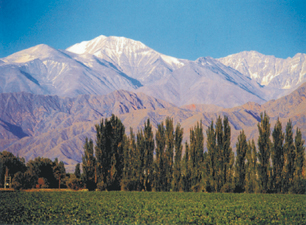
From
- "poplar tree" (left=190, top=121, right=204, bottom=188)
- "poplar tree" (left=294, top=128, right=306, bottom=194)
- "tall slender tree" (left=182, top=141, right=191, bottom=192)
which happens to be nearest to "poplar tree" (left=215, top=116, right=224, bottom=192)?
"poplar tree" (left=190, top=121, right=204, bottom=188)

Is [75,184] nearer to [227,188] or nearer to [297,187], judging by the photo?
[227,188]

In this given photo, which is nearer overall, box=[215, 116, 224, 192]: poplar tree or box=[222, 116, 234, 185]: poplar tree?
box=[215, 116, 224, 192]: poplar tree

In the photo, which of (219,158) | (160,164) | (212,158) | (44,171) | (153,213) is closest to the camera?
(153,213)

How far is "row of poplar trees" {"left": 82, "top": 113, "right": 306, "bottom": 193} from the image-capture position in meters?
57.5

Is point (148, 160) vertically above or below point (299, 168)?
above

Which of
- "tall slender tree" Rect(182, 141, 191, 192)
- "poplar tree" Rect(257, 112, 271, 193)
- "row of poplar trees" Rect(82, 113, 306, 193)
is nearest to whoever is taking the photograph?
"poplar tree" Rect(257, 112, 271, 193)

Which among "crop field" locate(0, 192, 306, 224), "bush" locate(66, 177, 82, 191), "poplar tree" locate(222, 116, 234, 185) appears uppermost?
"poplar tree" locate(222, 116, 234, 185)

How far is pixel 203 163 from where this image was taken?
6038 centimetres

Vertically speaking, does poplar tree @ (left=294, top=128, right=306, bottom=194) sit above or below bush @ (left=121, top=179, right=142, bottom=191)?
above

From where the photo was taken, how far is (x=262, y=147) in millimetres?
59500

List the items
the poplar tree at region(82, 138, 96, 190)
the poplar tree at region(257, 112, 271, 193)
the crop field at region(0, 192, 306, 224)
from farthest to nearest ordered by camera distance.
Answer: the poplar tree at region(82, 138, 96, 190)
the poplar tree at region(257, 112, 271, 193)
the crop field at region(0, 192, 306, 224)

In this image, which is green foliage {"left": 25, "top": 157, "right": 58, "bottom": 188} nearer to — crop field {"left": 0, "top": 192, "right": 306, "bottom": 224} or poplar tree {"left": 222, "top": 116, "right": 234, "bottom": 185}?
poplar tree {"left": 222, "top": 116, "right": 234, "bottom": 185}

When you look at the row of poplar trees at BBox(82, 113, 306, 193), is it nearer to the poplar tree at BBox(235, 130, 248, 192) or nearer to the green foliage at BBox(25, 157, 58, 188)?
the poplar tree at BBox(235, 130, 248, 192)

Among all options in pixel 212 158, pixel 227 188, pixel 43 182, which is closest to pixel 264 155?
pixel 227 188
